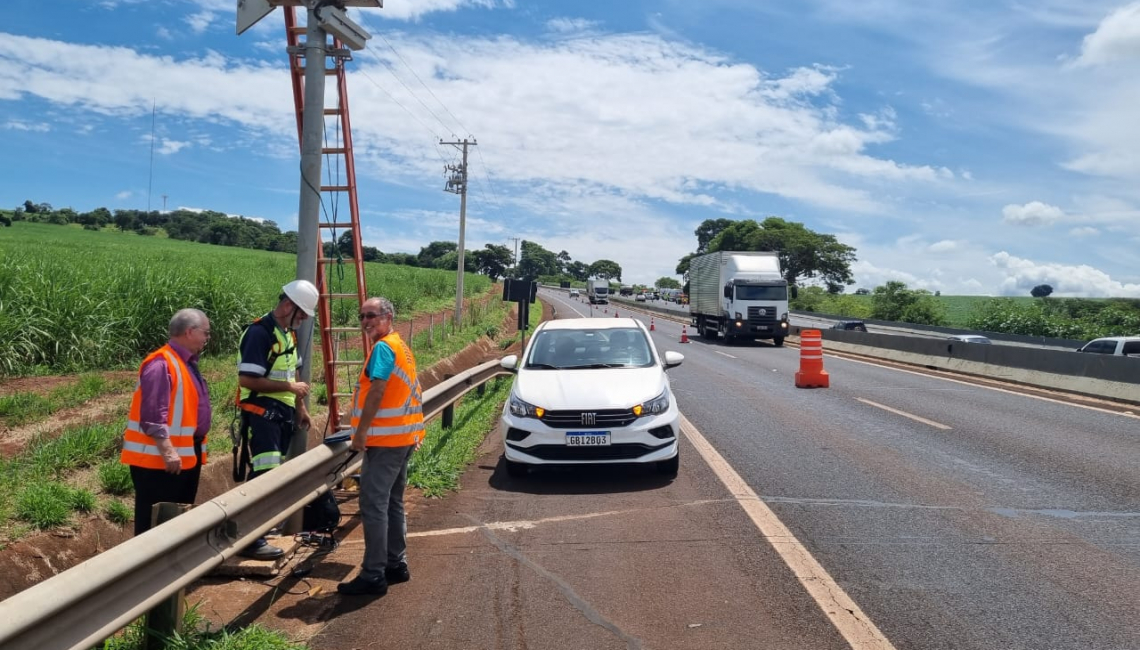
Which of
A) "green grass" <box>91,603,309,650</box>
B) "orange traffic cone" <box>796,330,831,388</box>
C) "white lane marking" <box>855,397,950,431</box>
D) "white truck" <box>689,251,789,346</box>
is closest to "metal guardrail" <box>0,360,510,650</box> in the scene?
"green grass" <box>91,603,309,650</box>

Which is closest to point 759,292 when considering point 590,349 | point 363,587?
point 590,349

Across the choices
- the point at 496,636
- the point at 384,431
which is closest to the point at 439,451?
the point at 384,431

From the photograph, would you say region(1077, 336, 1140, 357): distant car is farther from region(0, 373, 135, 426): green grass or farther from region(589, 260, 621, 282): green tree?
region(589, 260, 621, 282): green tree

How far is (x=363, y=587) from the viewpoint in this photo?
4910mm

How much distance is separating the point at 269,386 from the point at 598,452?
334 centimetres

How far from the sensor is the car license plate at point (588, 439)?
25.1 ft

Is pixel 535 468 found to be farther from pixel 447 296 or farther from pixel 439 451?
pixel 447 296

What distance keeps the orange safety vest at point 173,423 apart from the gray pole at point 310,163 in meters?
1.83

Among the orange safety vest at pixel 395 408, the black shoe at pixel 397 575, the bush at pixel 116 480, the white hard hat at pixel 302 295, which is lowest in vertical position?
the black shoe at pixel 397 575

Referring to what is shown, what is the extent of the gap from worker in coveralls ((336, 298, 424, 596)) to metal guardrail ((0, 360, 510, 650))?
46 centimetres

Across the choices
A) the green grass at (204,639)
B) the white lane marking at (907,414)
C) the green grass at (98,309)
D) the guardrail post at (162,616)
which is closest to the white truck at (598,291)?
the green grass at (98,309)

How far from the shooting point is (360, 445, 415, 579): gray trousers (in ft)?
16.3

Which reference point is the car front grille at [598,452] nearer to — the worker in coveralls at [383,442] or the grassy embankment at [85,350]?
the worker in coveralls at [383,442]

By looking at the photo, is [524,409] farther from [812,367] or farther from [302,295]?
[812,367]
